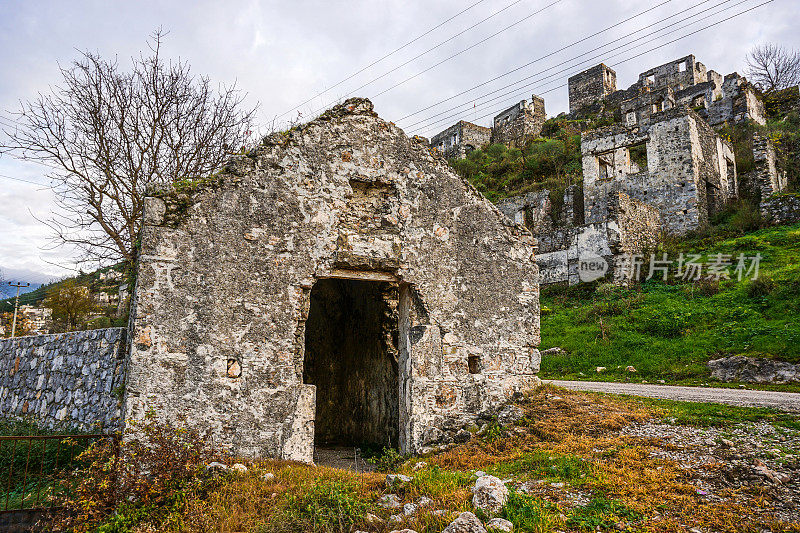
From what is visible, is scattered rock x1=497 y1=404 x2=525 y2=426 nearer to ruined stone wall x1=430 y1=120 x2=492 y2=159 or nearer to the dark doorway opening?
the dark doorway opening

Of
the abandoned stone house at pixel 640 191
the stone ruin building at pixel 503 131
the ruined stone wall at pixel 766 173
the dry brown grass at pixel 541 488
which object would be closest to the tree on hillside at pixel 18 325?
the abandoned stone house at pixel 640 191

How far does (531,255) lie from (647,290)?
10.1 metres

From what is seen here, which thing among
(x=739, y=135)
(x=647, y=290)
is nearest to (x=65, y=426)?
(x=647, y=290)

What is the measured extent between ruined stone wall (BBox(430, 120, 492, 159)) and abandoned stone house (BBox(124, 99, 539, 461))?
119 feet

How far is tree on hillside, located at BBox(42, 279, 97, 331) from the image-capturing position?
903 inches

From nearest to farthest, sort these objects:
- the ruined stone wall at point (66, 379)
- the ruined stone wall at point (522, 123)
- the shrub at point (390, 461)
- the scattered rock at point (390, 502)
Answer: the scattered rock at point (390, 502) → the shrub at point (390, 461) → the ruined stone wall at point (66, 379) → the ruined stone wall at point (522, 123)

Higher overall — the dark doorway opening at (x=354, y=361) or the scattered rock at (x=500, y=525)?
the dark doorway opening at (x=354, y=361)

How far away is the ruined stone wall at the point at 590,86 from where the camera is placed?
138ft

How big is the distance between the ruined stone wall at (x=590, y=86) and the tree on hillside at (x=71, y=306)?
3858 cm

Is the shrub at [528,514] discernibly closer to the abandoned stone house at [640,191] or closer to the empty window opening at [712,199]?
the abandoned stone house at [640,191]

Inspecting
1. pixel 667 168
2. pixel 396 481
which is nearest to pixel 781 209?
pixel 667 168

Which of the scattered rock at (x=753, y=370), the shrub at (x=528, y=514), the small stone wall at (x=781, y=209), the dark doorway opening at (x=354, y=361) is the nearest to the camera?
the shrub at (x=528, y=514)

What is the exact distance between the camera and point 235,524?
182 inches

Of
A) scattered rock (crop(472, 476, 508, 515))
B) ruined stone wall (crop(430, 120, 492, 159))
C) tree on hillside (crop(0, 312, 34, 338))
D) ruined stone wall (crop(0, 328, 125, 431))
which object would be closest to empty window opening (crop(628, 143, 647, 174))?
ruined stone wall (crop(430, 120, 492, 159))
